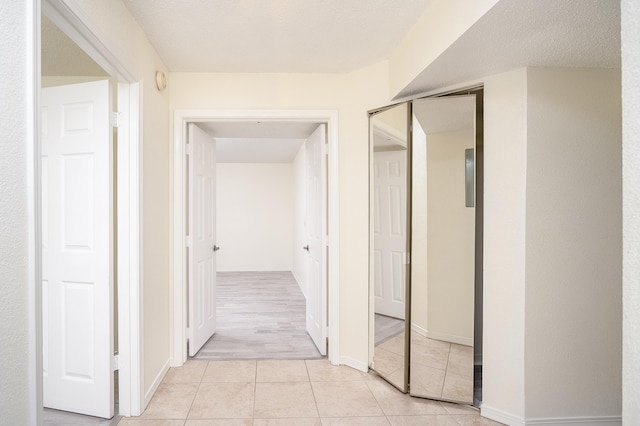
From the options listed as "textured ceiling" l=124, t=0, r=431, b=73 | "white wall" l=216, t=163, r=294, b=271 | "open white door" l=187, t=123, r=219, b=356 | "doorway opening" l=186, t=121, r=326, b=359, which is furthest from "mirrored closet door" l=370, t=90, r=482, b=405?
"white wall" l=216, t=163, r=294, b=271

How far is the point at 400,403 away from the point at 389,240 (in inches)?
44.1

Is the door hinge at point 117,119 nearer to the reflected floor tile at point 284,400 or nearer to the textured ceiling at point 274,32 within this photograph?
the textured ceiling at point 274,32

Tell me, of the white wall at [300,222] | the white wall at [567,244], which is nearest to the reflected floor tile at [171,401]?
the white wall at [567,244]

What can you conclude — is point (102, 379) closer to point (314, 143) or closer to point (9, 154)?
point (9, 154)

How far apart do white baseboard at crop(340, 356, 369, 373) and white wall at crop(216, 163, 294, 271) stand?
5068 mm

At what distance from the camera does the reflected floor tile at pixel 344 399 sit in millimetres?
2344

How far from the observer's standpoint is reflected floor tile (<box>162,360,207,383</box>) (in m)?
2.77

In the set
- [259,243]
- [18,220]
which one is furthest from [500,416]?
[259,243]

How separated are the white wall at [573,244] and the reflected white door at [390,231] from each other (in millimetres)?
809

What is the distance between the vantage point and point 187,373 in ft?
9.45

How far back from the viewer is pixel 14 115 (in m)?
1.14

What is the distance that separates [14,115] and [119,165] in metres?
1.15

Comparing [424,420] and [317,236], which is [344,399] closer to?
[424,420]
